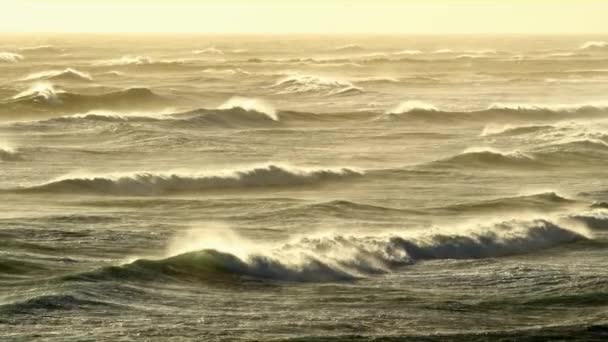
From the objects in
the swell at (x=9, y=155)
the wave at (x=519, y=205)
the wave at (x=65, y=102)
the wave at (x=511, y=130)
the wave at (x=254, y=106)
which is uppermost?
the wave at (x=65, y=102)

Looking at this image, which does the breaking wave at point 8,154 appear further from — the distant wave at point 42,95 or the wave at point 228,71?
the wave at point 228,71

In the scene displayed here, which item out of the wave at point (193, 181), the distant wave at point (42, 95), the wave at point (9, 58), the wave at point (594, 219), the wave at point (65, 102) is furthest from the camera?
the wave at point (9, 58)

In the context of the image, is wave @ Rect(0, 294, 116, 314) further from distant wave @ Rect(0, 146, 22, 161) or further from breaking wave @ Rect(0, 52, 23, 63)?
breaking wave @ Rect(0, 52, 23, 63)

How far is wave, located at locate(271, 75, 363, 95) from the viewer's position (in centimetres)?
6725

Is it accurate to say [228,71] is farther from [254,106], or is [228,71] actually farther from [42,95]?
[254,106]

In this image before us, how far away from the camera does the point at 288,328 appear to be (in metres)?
15.5

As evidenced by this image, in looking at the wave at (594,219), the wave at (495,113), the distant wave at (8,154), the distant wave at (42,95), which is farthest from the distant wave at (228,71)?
the wave at (594,219)

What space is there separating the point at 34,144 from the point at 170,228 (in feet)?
53.5

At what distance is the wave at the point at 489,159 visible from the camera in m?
34.7

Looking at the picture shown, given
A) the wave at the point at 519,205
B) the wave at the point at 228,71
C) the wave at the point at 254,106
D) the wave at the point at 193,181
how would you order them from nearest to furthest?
the wave at the point at 519,205
the wave at the point at 193,181
the wave at the point at 254,106
the wave at the point at 228,71

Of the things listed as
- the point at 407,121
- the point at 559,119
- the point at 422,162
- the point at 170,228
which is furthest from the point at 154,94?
the point at 170,228

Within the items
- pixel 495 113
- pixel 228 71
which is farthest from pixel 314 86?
pixel 228 71

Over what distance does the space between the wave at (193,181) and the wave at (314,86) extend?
33621 millimetres

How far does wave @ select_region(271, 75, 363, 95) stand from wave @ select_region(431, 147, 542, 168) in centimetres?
2948
